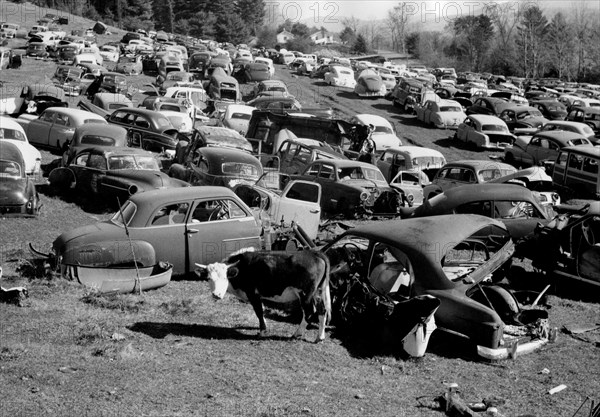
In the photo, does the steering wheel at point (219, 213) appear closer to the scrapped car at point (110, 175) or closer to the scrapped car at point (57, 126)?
the scrapped car at point (110, 175)

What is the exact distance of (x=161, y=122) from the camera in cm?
2369

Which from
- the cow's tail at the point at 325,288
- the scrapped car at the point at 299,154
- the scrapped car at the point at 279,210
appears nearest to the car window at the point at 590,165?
the scrapped car at the point at 299,154

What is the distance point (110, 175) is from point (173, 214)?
18.1 ft

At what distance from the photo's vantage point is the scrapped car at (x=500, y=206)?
1412 cm

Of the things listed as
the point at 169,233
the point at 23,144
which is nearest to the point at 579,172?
the point at 169,233

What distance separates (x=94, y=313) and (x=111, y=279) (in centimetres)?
102

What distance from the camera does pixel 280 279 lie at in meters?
8.94

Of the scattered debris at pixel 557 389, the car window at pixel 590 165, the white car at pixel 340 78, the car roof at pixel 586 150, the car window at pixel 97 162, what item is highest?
the white car at pixel 340 78

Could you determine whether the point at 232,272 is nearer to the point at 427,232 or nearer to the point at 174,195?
the point at 427,232

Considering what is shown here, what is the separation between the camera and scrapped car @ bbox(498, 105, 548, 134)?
1303 inches

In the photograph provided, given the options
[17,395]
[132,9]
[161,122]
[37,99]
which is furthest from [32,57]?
[17,395]

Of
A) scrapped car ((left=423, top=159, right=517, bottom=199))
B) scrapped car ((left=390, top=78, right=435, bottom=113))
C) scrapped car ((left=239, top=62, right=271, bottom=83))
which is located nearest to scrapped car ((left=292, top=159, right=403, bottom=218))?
scrapped car ((left=423, top=159, right=517, bottom=199))

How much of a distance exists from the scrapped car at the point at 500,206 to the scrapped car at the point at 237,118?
13.4 meters

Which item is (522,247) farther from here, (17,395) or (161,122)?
(161,122)
